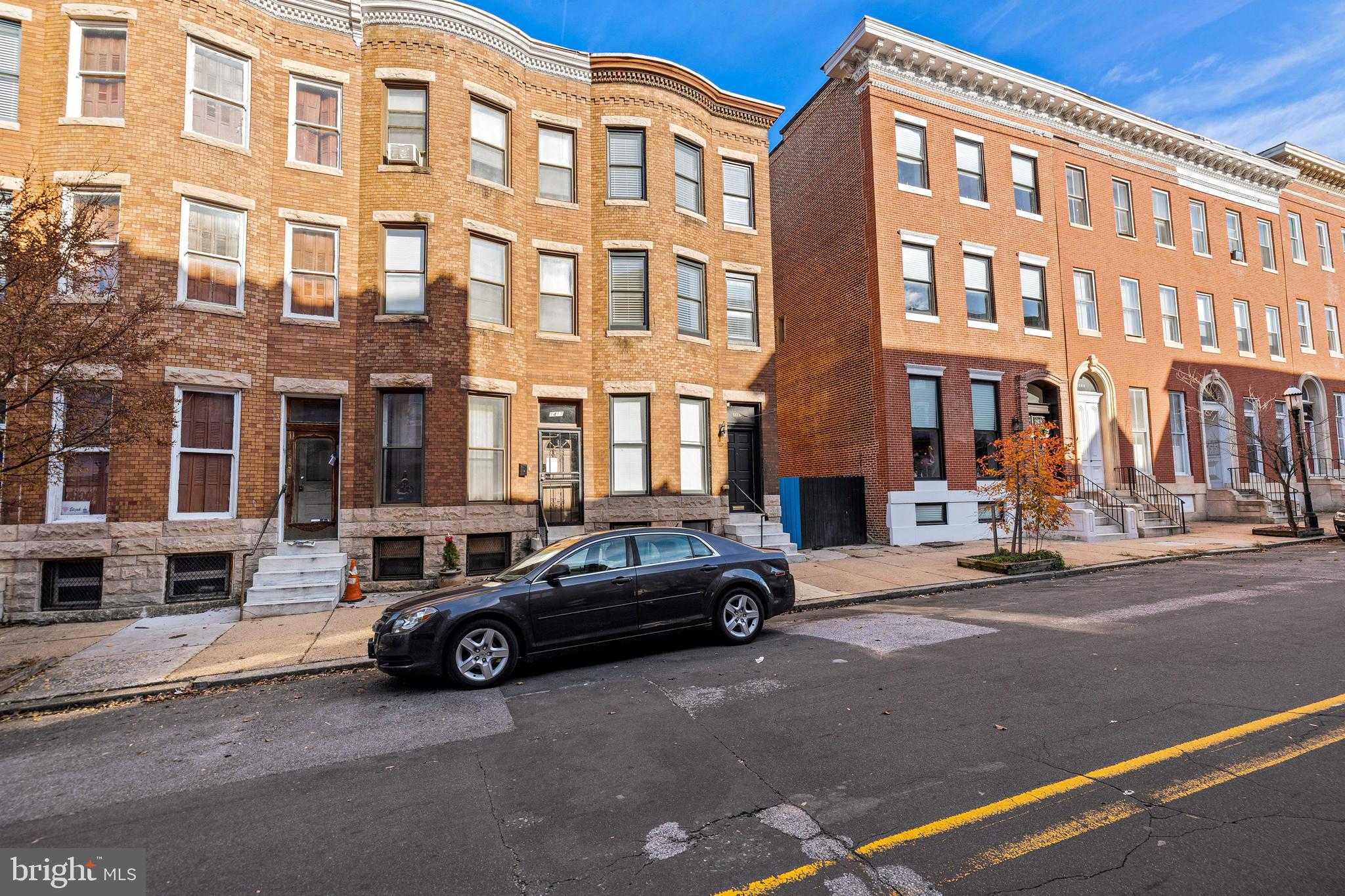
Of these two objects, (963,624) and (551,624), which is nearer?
(551,624)

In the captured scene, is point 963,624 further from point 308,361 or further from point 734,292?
point 308,361

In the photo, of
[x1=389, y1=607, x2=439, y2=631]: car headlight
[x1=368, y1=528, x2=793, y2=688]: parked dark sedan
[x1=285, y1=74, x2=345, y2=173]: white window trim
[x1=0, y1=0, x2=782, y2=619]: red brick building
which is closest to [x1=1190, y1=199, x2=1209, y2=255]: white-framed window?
[x1=0, y1=0, x2=782, y2=619]: red brick building

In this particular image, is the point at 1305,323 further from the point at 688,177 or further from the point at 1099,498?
the point at 688,177

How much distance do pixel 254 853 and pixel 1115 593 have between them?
38.1 ft

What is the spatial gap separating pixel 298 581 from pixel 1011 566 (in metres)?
13.0

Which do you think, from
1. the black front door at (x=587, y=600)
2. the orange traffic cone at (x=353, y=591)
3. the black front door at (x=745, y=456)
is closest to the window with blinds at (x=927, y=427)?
the black front door at (x=745, y=456)

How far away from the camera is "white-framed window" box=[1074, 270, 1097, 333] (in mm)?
21078

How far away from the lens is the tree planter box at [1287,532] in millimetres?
17359

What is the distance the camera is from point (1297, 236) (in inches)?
1082

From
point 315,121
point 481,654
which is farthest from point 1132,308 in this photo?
point 315,121

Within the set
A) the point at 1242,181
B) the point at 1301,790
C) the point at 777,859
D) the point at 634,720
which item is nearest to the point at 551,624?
the point at 634,720

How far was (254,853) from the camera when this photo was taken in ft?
12.2

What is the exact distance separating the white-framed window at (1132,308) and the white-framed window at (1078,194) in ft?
8.14

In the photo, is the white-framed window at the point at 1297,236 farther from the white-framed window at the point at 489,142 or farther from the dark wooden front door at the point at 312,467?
A: the dark wooden front door at the point at 312,467
